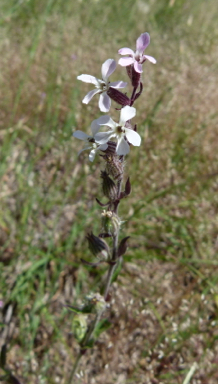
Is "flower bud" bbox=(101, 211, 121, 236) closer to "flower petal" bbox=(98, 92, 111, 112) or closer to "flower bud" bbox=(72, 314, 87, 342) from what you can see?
"flower petal" bbox=(98, 92, 111, 112)

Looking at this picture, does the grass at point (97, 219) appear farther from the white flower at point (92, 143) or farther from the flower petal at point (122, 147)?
the flower petal at point (122, 147)

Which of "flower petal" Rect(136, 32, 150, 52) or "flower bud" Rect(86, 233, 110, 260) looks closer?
"flower petal" Rect(136, 32, 150, 52)

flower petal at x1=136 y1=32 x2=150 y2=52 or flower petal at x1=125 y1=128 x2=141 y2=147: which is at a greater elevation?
flower petal at x1=136 y1=32 x2=150 y2=52

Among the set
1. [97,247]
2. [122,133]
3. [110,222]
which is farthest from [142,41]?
[97,247]


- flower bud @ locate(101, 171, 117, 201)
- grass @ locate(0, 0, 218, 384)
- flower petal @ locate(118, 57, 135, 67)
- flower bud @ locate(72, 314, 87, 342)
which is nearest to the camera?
flower petal @ locate(118, 57, 135, 67)

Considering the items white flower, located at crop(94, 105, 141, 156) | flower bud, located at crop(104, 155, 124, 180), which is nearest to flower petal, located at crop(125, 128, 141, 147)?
white flower, located at crop(94, 105, 141, 156)

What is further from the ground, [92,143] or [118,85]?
[118,85]

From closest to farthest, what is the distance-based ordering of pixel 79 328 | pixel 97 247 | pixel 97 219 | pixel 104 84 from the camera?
1. pixel 104 84
2. pixel 97 247
3. pixel 79 328
4. pixel 97 219

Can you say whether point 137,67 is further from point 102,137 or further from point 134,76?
point 102,137
